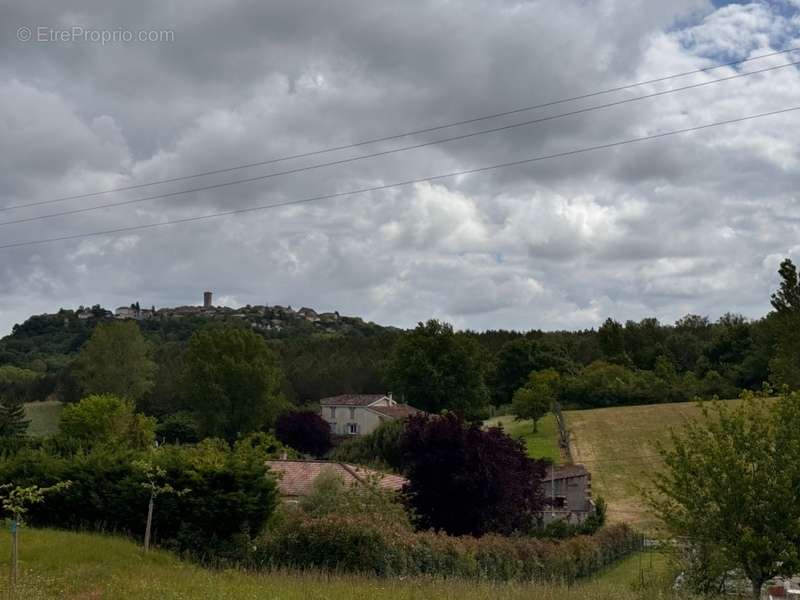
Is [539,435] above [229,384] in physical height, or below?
below

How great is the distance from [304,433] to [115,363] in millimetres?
19831

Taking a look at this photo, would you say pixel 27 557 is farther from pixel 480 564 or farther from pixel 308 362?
pixel 308 362

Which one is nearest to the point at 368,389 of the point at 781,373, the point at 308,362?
the point at 308,362

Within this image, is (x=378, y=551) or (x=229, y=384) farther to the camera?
(x=229, y=384)

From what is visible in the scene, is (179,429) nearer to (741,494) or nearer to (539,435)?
(539,435)

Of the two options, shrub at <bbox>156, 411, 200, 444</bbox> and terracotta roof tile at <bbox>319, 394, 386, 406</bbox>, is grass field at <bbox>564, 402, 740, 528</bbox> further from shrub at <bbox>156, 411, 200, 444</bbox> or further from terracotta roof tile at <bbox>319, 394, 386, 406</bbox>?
shrub at <bbox>156, 411, 200, 444</bbox>

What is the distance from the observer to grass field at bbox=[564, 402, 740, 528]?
5155 centimetres

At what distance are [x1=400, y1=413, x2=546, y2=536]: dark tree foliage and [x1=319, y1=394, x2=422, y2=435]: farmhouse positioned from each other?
43.7 meters

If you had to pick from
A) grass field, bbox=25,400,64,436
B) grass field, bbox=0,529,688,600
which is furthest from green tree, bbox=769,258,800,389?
grass field, bbox=25,400,64,436

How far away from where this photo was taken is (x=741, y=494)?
54.7ft

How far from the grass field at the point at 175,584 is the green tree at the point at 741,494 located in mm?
1420

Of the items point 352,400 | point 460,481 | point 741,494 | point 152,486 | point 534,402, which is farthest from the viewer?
point 352,400

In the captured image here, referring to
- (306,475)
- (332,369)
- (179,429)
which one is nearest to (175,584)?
(306,475)

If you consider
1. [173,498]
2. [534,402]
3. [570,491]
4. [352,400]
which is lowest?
[570,491]
